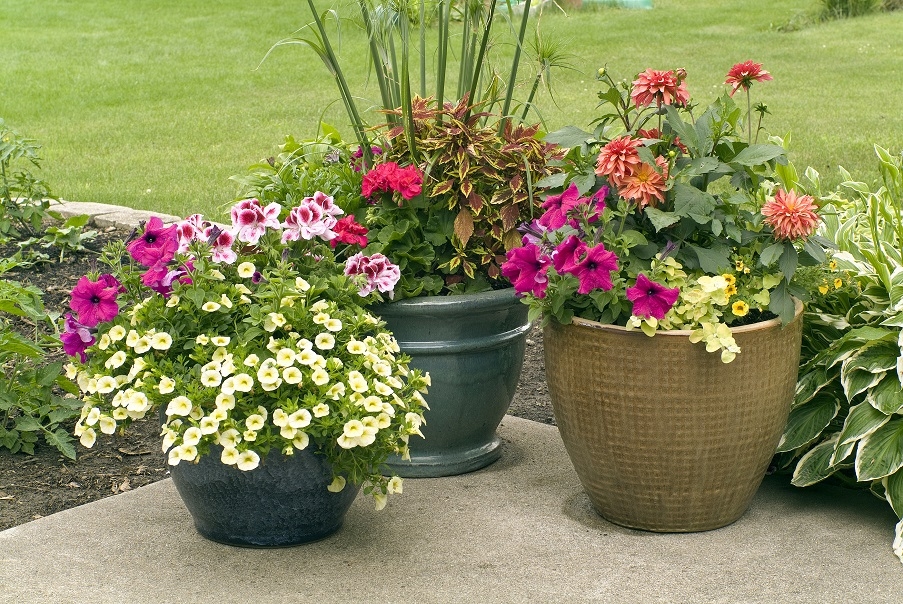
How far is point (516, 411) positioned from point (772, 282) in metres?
1.33

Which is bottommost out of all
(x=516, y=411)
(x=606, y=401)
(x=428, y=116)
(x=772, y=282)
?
(x=516, y=411)

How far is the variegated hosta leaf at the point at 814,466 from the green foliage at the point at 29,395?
7.05 ft

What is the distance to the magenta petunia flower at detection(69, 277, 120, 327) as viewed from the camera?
103 inches

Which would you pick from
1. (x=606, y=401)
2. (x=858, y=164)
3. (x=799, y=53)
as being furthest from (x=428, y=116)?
(x=799, y=53)

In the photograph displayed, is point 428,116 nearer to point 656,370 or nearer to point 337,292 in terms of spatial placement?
point 337,292

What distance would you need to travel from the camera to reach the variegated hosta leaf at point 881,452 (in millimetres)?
2715

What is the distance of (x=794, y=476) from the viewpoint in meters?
2.92

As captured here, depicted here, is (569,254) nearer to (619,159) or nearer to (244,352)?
(619,159)

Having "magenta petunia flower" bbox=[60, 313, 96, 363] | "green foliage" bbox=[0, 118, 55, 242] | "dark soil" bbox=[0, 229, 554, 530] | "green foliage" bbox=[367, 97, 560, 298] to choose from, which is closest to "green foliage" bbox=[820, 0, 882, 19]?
"green foliage" bbox=[0, 118, 55, 242]

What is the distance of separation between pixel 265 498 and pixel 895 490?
1.62 metres

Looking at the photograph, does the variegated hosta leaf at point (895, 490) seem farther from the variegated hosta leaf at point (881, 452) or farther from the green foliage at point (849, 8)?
the green foliage at point (849, 8)

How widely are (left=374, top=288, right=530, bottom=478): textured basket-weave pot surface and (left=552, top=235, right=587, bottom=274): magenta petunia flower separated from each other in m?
0.49

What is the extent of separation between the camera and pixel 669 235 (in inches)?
108

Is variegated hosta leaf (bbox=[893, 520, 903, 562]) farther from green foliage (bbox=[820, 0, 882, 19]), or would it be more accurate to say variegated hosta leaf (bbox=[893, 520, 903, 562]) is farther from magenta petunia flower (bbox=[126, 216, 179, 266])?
green foliage (bbox=[820, 0, 882, 19])
